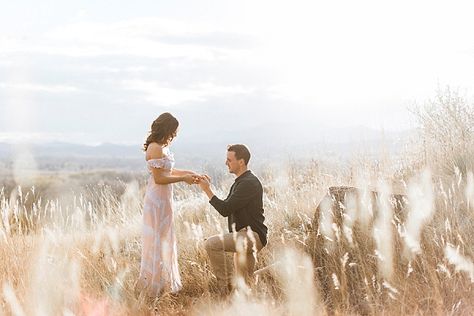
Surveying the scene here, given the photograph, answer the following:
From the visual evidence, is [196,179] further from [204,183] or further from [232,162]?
[232,162]

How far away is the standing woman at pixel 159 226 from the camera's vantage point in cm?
687

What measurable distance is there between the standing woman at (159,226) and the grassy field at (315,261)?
21cm

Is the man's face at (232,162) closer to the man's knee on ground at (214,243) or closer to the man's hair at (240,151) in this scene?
the man's hair at (240,151)

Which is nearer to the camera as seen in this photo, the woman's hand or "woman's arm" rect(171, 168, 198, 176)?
the woman's hand

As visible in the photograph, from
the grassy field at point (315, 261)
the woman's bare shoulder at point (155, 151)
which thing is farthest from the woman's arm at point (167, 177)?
the grassy field at point (315, 261)

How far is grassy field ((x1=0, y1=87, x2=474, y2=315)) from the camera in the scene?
5582 millimetres

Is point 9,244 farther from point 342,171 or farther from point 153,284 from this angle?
point 342,171

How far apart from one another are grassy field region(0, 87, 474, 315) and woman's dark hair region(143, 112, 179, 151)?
93 centimetres

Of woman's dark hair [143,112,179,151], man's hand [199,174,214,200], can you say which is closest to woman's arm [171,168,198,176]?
man's hand [199,174,214,200]

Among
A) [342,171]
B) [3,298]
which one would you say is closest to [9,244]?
[3,298]

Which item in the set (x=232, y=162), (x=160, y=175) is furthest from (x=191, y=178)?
(x=232, y=162)

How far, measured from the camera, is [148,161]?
6840 mm

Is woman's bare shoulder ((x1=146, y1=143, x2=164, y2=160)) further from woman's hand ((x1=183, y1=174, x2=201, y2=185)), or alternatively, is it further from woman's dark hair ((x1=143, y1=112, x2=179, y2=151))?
woman's hand ((x1=183, y1=174, x2=201, y2=185))

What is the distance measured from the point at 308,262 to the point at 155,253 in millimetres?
1642
